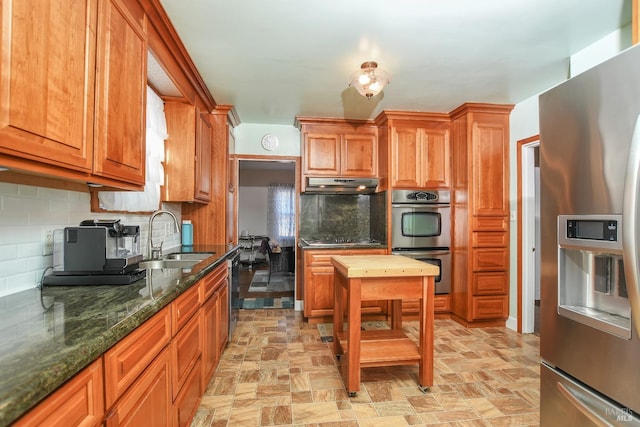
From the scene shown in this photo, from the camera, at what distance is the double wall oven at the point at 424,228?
3.55m

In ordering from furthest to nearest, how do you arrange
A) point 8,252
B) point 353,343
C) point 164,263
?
point 164,263, point 353,343, point 8,252

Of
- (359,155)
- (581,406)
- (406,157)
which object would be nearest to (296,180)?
(359,155)

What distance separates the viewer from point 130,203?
2201mm

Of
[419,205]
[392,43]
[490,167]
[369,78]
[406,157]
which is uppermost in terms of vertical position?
[392,43]

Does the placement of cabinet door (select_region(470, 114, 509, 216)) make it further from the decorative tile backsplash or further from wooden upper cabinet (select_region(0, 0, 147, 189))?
wooden upper cabinet (select_region(0, 0, 147, 189))

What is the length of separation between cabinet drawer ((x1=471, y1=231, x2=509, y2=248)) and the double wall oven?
1.10 feet

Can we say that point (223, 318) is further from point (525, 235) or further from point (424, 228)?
point (525, 235)

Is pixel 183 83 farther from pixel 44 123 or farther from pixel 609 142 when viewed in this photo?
pixel 609 142

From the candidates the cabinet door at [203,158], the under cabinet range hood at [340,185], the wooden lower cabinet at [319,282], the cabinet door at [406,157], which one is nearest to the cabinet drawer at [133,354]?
the cabinet door at [203,158]

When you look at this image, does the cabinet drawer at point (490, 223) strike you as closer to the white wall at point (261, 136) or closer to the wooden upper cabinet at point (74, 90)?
the white wall at point (261, 136)

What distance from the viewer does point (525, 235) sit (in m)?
3.19

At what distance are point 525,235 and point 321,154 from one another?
7.99 ft

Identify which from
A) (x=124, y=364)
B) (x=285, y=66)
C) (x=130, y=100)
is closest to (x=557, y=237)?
(x=124, y=364)

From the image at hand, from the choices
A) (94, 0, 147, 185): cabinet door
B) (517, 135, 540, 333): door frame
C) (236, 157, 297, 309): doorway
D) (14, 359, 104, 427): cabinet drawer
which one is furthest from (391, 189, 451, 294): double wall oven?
(236, 157, 297, 309): doorway
